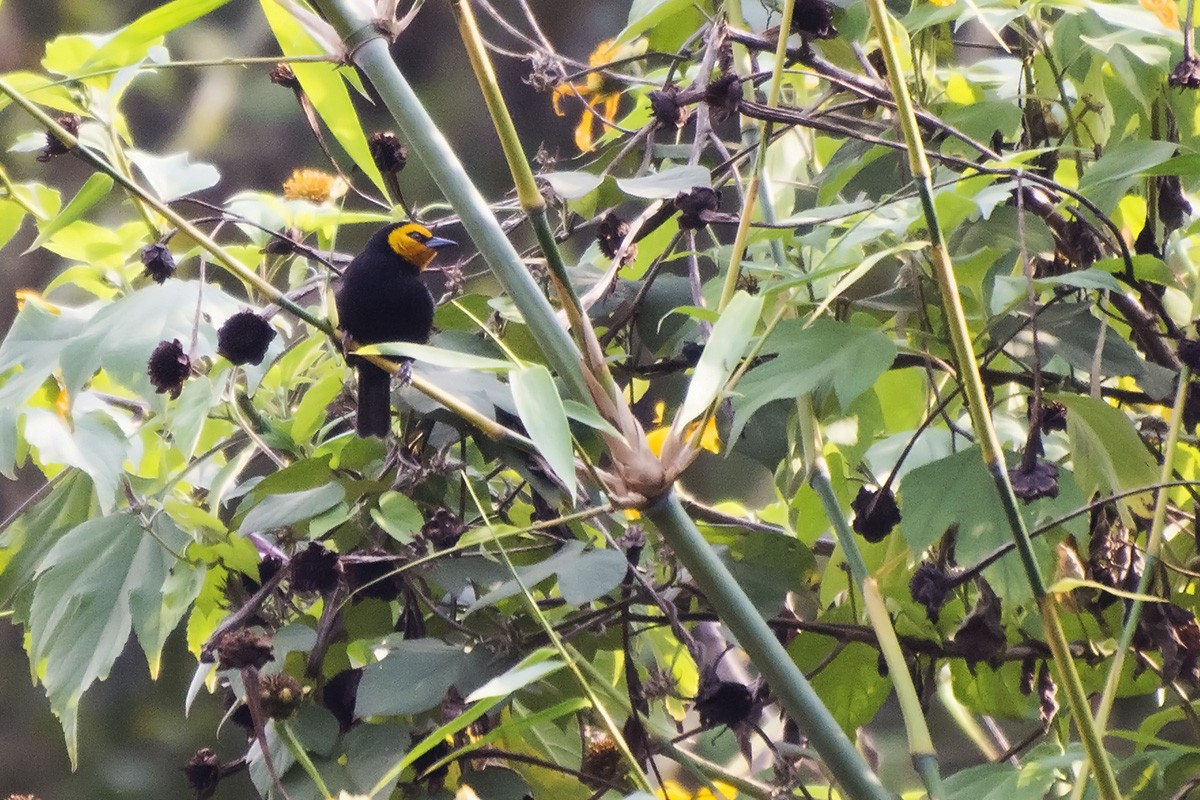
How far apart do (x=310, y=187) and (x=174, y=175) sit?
0.45 ft

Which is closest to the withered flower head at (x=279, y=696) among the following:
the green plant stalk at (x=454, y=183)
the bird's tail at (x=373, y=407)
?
the bird's tail at (x=373, y=407)

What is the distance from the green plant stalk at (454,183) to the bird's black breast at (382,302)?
23.9 inches

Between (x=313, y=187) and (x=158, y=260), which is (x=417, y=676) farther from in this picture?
(x=313, y=187)

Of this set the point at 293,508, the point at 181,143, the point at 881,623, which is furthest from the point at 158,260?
the point at 181,143

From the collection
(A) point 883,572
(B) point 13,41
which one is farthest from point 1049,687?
(B) point 13,41

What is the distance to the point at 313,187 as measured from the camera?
1.03 m

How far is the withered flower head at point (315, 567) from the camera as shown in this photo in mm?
746

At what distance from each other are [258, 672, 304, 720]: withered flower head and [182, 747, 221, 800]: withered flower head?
58 millimetres

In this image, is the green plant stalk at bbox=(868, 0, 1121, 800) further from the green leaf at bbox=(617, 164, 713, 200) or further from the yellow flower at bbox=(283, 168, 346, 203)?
the yellow flower at bbox=(283, 168, 346, 203)

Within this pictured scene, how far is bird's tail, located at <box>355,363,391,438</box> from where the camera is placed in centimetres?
84

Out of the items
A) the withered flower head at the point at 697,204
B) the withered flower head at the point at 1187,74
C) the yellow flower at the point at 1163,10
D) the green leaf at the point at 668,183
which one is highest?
the yellow flower at the point at 1163,10

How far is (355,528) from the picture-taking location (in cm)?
85

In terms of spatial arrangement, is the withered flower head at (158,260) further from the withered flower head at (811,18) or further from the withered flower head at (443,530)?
the withered flower head at (811,18)

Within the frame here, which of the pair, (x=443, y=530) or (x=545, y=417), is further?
(x=443, y=530)
